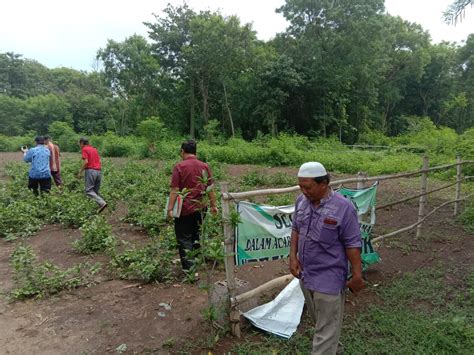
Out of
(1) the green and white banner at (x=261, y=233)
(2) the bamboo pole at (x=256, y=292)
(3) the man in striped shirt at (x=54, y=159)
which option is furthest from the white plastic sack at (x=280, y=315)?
(3) the man in striped shirt at (x=54, y=159)

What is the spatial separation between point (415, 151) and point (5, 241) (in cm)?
2137

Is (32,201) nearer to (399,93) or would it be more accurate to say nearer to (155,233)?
(155,233)

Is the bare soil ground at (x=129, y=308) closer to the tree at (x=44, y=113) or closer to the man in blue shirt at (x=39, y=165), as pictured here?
the man in blue shirt at (x=39, y=165)

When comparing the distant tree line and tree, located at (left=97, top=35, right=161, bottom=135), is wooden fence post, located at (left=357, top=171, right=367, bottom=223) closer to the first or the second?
the distant tree line

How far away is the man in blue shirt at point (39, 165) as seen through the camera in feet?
25.9

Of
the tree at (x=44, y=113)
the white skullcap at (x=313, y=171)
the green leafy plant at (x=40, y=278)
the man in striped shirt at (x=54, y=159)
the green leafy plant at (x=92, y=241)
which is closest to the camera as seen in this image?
the white skullcap at (x=313, y=171)

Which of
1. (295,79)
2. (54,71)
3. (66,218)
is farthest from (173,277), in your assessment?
(54,71)

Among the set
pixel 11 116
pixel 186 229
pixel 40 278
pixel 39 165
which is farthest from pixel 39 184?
pixel 11 116

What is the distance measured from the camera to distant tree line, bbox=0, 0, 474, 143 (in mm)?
29953

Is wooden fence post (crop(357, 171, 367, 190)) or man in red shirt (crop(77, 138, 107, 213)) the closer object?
wooden fence post (crop(357, 171, 367, 190))

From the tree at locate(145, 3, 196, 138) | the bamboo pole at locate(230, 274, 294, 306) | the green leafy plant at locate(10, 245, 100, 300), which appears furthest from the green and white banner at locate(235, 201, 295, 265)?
the tree at locate(145, 3, 196, 138)

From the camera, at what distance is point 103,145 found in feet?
78.6

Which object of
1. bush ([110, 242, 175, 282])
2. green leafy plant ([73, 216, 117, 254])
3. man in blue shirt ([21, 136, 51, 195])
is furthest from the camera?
man in blue shirt ([21, 136, 51, 195])

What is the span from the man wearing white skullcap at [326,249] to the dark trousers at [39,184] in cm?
739
